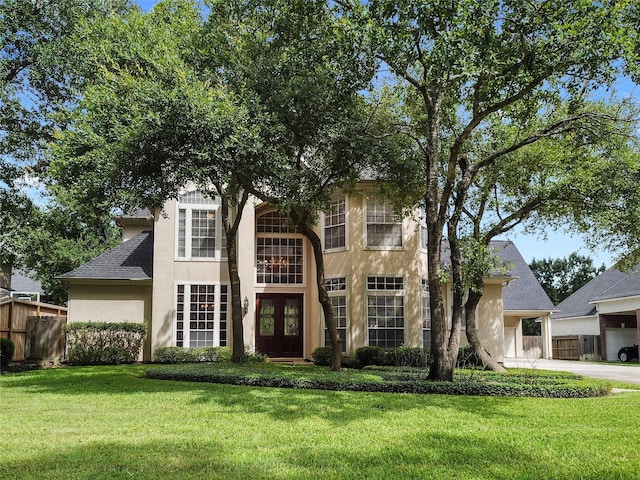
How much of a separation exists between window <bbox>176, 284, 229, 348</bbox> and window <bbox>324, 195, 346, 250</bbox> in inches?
156

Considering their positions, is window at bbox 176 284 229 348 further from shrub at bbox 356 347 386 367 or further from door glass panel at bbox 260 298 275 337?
shrub at bbox 356 347 386 367

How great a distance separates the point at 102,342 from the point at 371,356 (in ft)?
29.8

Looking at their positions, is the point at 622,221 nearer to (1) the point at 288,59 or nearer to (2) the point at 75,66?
(1) the point at 288,59

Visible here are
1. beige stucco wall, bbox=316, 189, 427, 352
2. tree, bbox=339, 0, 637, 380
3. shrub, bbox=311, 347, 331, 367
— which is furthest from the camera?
beige stucco wall, bbox=316, 189, 427, 352

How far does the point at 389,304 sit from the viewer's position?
18.8m

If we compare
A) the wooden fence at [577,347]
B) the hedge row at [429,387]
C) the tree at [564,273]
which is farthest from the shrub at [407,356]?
the tree at [564,273]

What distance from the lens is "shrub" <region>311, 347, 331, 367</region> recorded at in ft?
59.3

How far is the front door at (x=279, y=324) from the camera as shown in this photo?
2045 centimetres

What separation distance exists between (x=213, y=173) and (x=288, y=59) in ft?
10.1

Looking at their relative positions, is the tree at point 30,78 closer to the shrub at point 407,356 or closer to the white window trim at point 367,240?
the white window trim at point 367,240

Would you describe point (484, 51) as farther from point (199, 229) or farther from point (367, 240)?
point (199, 229)

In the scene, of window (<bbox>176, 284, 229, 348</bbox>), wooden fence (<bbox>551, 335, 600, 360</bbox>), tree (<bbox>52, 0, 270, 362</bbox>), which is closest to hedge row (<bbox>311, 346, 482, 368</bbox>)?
window (<bbox>176, 284, 229, 348</bbox>)

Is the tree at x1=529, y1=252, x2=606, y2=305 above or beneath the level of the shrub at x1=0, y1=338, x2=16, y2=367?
above

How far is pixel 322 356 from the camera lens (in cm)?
1819
